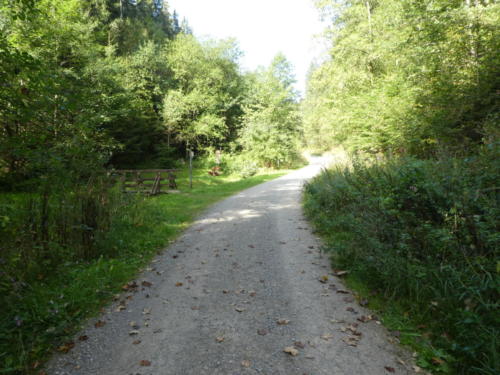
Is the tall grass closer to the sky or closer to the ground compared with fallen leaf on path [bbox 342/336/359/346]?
closer to the sky

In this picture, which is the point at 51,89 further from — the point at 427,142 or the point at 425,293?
the point at 427,142

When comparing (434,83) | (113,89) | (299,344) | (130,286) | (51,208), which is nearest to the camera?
(299,344)

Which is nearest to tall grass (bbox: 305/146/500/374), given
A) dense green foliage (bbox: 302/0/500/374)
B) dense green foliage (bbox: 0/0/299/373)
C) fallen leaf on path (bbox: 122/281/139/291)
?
dense green foliage (bbox: 302/0/500/374)

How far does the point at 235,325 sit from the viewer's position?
3336 millimetres

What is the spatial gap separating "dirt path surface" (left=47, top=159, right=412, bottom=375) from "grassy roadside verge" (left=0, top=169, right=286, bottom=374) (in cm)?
26

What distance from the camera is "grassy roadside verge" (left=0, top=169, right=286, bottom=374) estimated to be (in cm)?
284

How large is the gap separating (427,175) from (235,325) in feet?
11.6

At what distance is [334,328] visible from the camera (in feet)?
10.6

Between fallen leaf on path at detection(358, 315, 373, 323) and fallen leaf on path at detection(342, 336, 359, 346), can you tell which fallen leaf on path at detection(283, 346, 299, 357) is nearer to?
fallen leaf on path at detection(342, 336, 359, 346)

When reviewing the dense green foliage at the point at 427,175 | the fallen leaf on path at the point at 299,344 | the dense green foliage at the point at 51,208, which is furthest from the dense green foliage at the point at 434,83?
the dense green foliage at the point at 51,208

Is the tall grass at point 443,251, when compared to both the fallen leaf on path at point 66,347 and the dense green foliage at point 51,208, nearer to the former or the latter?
the fallen leaf on path at point 66,347

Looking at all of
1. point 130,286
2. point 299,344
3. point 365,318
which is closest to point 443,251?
point 365,318

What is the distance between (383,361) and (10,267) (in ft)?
15.0

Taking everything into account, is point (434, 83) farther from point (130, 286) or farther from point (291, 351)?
point (130, 286)
